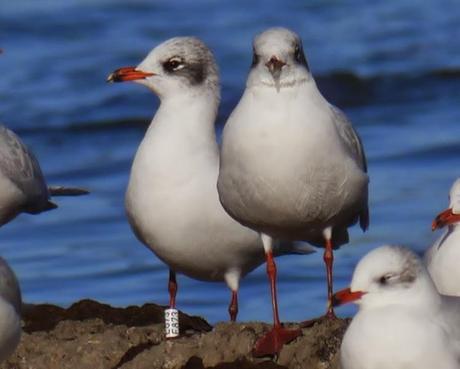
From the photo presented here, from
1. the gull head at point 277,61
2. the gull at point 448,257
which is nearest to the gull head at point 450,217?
the gull at point 448,257

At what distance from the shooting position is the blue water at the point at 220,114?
46.8 ft

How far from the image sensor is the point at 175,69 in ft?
35.3

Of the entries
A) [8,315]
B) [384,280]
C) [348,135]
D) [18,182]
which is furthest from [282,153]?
[18,182]

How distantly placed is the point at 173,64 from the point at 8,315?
2.24 m

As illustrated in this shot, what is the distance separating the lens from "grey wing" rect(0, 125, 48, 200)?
11609 mm

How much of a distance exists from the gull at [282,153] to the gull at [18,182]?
6.93 ft

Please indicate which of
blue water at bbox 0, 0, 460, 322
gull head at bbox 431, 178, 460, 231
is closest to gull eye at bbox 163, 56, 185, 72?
gull head at bbox 431, 178, 460, 231

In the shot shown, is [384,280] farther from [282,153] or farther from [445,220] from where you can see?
[445,220]

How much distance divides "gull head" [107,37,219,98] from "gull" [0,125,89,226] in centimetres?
105

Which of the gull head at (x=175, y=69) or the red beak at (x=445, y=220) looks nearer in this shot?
the red beak at (x=445, y=220)

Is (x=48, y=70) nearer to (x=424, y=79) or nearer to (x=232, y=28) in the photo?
(x=232, y=28)

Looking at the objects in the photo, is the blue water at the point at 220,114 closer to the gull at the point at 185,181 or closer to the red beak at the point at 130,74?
the gull at the point at 185,181

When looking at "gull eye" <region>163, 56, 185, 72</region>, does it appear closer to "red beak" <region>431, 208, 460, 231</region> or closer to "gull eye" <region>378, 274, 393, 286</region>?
"red beak" <region>431, 208, 460, 231</region>

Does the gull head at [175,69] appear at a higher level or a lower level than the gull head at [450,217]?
higher
